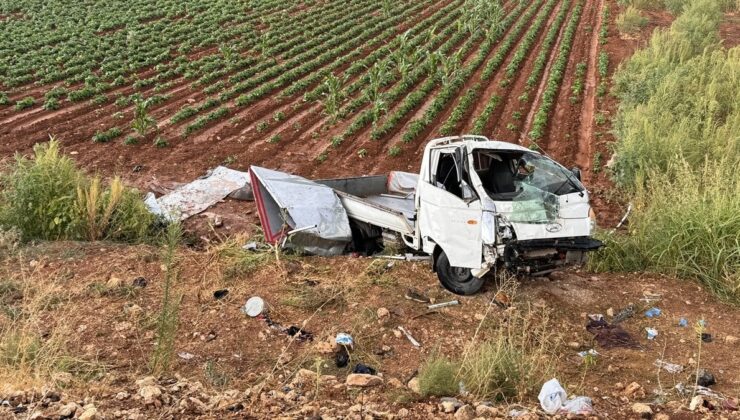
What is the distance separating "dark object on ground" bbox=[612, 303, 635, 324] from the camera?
7150mm

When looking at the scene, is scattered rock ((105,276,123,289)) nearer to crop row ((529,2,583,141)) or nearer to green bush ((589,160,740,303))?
green bush ((589,160,740,303))

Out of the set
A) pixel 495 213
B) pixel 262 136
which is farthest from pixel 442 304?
pixel 262 136

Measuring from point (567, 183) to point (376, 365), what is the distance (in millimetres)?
3501

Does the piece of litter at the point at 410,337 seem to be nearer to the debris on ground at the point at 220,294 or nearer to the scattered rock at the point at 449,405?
the scattered rock at the point at 449,405

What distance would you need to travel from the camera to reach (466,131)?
1606 cm

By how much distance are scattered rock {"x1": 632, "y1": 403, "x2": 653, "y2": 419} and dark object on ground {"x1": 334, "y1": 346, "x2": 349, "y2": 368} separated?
268 centimetres

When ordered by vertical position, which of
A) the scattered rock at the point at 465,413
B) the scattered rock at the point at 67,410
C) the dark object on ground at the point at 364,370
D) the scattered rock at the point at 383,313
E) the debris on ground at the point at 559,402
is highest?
the scattered rock at the point at 67,410

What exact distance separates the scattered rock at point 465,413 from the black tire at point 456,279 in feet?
9.88

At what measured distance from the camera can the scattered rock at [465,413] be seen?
4.48m

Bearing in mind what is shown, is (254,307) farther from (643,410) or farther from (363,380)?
(643,410)

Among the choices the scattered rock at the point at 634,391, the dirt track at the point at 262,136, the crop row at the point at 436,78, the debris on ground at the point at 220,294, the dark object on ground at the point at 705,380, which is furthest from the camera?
the crop row at the point at 436,78

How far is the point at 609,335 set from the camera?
6812 millimetres

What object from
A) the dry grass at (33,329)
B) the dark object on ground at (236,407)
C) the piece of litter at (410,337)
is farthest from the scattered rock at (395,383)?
the dry grass at (33,329)

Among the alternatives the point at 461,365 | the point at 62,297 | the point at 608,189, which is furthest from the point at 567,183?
the point at 62,297
